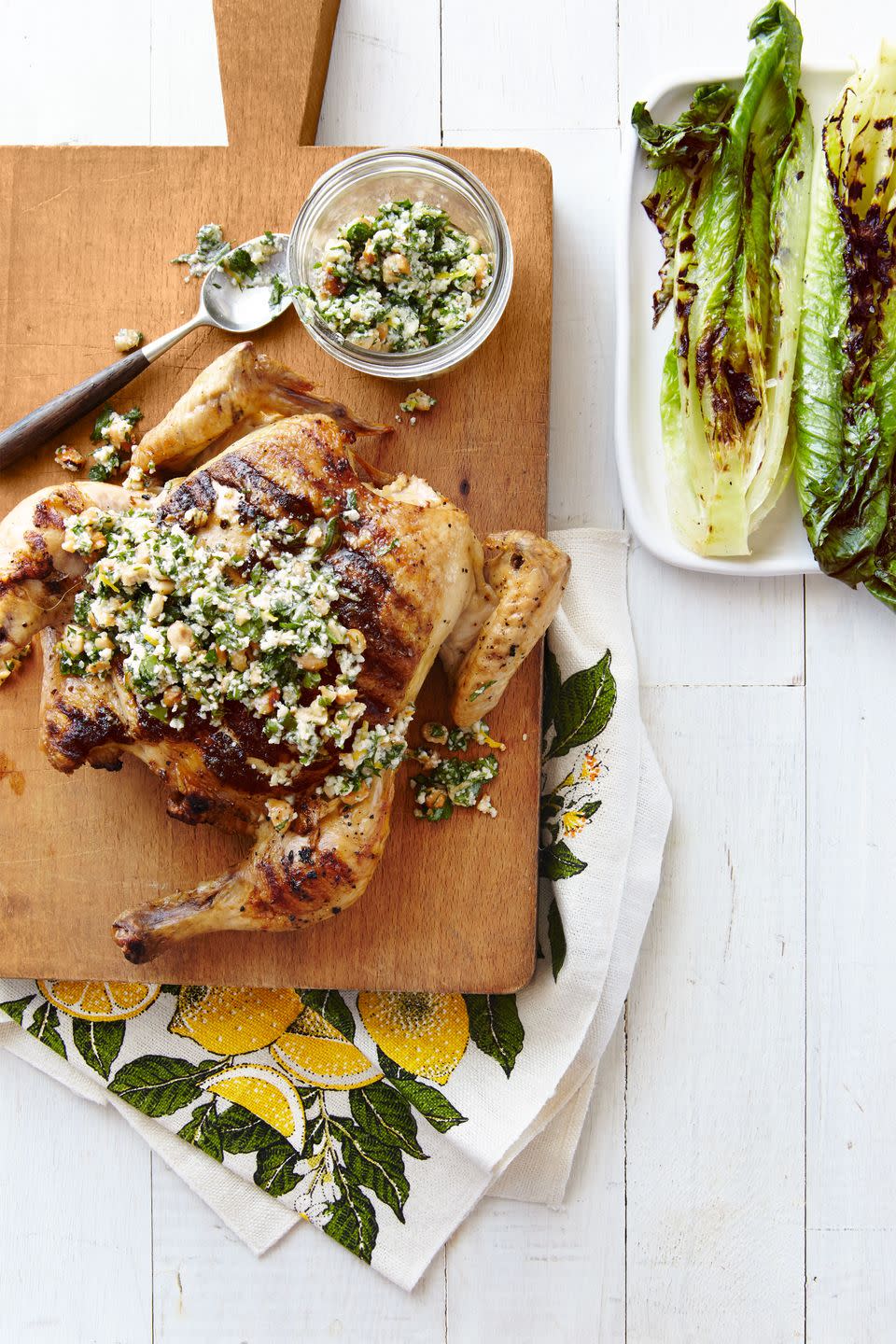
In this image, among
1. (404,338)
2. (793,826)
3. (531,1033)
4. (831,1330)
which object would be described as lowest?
(831,1330)

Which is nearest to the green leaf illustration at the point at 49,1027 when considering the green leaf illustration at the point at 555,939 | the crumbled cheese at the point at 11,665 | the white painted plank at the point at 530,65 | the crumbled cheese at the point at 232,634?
the crumbled cheese at the point at 11,665

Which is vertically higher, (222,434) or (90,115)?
(90,115)

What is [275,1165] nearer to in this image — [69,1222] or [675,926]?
[69,1222]

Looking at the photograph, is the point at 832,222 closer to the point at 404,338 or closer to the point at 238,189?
the point at 404,338

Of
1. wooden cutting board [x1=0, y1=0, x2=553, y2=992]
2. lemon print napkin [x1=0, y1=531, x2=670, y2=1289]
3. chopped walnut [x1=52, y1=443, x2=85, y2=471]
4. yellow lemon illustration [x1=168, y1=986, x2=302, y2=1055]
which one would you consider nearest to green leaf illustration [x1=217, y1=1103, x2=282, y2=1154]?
lemon print napkin [x1=0, y1=531, x2=670, y2=1289]

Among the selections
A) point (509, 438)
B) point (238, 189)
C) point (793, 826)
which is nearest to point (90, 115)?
point (238, 189)

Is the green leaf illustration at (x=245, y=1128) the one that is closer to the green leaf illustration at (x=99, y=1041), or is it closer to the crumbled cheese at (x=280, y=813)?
the green leaf illustration at (x=99, y=1041)

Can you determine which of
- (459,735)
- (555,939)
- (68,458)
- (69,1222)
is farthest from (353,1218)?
(68,458)
